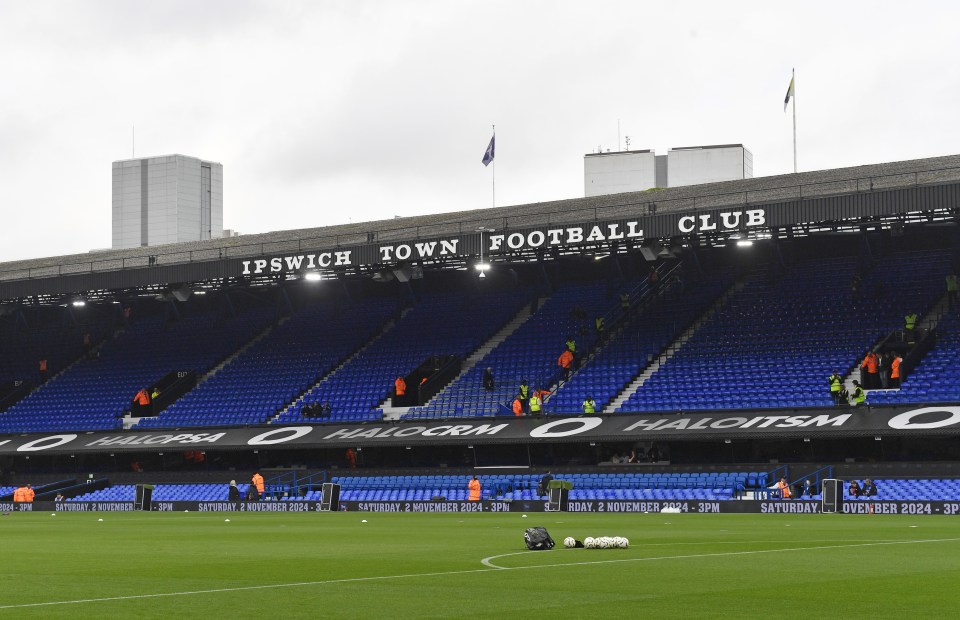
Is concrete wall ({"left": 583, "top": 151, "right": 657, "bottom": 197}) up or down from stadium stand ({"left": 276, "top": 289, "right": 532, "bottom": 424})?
up

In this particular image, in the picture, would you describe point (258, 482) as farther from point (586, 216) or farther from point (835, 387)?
point (835, 387)

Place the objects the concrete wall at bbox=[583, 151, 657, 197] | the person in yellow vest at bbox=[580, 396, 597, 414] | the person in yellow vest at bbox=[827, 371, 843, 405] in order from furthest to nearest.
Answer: the concrete wall at bbox=[583, 151, 657, 197]
the person in yellow vest at bbox=[580, 396, 597, 414]
the person in yellow vest at bbox=[827, 371, 843, 405]

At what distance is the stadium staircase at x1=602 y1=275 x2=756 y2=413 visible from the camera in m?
50.9

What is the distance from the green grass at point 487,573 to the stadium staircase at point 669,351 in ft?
62.2

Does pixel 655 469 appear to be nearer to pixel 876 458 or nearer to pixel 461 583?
pixel 876 458

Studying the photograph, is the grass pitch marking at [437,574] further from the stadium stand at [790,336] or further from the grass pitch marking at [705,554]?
the stadium stand at [790,336]

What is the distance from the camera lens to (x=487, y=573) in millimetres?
17281

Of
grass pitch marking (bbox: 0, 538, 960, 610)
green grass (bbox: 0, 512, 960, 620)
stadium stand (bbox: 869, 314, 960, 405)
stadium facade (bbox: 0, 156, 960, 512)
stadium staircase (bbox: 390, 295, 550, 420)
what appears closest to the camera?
green grass (bbox: 0, 512, 960, 620)

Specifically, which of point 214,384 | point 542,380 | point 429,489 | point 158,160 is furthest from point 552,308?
point 158,160

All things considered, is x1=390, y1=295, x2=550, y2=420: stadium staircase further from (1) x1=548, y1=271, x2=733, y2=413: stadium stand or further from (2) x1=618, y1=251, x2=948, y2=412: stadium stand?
(2) x1=618, y1=251, x2=948, y2=412: stadium stand

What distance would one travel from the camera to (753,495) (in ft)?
144

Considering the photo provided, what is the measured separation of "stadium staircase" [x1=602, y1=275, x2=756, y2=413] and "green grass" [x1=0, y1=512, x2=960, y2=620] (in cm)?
1896

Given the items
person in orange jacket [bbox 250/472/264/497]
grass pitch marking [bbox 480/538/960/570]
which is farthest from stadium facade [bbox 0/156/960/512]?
grass pitch marking [bbox 480/538/960/570]

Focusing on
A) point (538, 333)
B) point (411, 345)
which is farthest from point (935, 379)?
point (411, 345)
